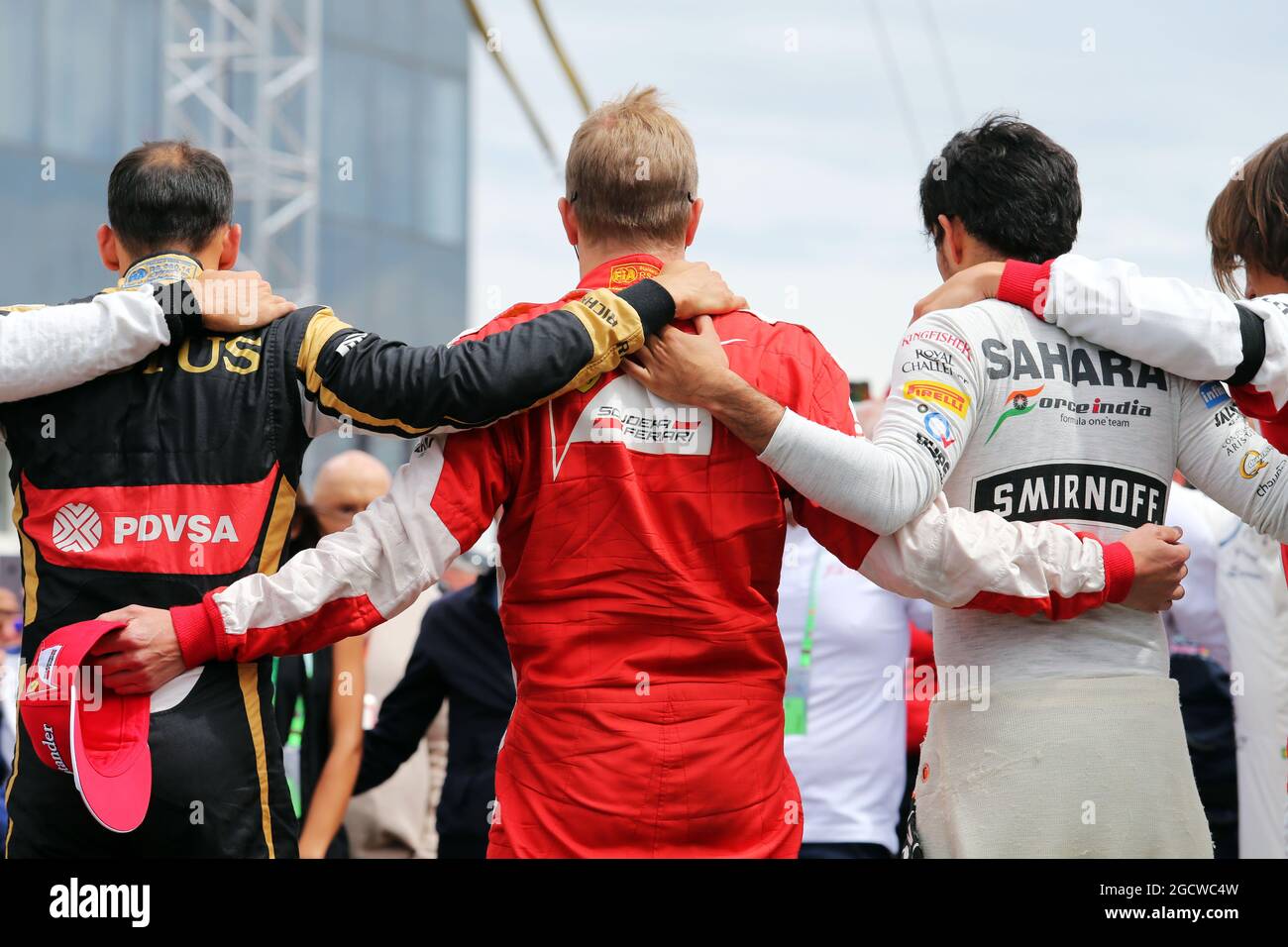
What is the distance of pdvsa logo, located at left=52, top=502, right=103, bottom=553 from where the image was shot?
8.41 ft

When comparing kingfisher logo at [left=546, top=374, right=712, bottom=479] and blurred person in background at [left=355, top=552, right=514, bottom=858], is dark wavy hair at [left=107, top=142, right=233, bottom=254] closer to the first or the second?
kingfisher logo at [left=546, top=374, right=712, bottom=479]

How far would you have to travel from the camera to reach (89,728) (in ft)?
8.15

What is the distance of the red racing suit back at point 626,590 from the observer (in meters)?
2.42

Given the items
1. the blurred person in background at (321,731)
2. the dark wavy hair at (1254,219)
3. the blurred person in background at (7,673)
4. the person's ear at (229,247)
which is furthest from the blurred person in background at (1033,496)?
the blurred person in background at (7,673)

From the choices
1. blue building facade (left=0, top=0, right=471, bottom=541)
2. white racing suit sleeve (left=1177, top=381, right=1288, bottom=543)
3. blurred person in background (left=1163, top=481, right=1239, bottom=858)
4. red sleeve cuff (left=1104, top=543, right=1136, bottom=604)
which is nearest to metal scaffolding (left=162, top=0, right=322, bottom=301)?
blue building facade (left=0, top=0, right=471, bottom=541)

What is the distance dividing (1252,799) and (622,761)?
2748mm

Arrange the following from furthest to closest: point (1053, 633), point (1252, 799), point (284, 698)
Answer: point (1252, 799)
point (284, 698)
point (1053, 633)

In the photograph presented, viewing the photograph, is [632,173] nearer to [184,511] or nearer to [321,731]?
[184,511]

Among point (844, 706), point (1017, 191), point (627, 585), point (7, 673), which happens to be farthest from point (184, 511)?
point (7, 673)

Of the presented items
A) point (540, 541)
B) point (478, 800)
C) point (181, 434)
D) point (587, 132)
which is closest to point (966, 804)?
point (540, 541)

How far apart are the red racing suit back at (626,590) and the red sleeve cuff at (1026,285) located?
0.41 meters

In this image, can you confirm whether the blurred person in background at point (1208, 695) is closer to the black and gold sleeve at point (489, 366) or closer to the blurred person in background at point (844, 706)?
the blurred person in background at point (844, 706)

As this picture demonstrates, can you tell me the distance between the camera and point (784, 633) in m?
4.08
